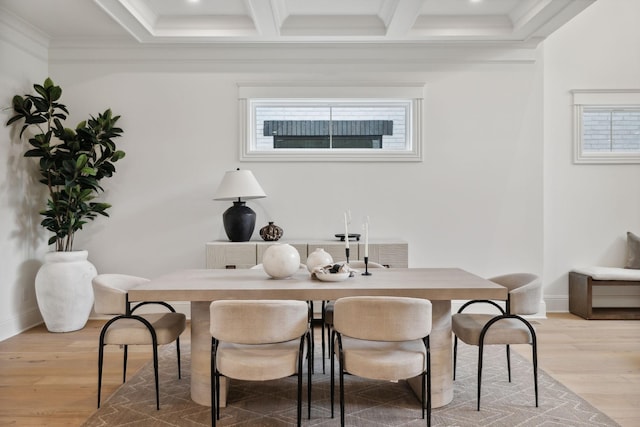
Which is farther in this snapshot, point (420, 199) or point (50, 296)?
point (420, 199)

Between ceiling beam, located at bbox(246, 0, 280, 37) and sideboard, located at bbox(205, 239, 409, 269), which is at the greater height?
ceiling beam, located at bbox(246, 0, 280, 37)

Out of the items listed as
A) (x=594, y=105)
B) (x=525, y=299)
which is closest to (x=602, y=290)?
(x=594, y=105)

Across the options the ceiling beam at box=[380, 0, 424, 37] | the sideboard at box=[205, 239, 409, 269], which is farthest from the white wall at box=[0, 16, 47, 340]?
the ceiling beam at box=[380, 0, 424, 37]

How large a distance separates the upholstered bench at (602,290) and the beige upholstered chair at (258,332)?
369 centimetres

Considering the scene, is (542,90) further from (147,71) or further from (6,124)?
(6,124)

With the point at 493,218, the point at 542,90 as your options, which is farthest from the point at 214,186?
the point at 542,90

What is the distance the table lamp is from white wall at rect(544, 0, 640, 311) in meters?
3.13

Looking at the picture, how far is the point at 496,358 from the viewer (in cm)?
372

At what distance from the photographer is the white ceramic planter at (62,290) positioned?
4.43 meters

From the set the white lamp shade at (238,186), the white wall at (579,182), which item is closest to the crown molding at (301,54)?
the white wall at (579,182)

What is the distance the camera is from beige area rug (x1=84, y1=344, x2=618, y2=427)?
262 centimetres

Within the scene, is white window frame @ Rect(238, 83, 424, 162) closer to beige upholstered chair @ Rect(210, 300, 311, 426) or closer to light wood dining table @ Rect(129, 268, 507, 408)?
light wood dining table @ Rect(129, 268, 507, 408)

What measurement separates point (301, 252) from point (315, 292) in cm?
197

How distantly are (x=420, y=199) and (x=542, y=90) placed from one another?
5.53ft
